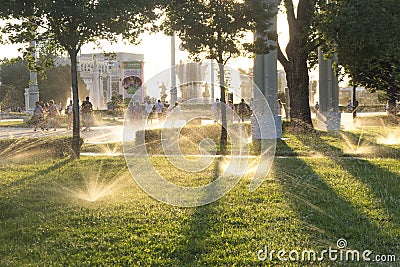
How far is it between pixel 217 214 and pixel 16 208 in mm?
2943

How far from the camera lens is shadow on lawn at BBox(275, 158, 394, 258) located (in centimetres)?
565

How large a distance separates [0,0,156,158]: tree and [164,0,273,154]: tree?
6.89 ft

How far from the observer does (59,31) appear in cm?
1322

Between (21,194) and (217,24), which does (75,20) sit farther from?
(21,194)

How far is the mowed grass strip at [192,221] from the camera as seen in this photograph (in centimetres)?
536

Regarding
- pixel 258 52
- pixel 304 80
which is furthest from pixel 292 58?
pixel 258 52

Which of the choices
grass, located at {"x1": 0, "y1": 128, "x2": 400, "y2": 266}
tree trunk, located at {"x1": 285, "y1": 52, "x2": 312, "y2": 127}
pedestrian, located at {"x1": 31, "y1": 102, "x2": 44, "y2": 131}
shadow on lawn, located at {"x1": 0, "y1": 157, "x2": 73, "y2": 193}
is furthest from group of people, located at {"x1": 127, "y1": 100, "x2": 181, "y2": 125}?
grass, located at {"x1": 0, "y1": 128, "x2": 400, "y2": 266}

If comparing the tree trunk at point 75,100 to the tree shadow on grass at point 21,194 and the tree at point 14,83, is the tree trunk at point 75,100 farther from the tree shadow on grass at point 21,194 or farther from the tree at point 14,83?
the tree at point 14,83

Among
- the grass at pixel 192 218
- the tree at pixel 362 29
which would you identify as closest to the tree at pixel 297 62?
the tree at pixel 362 29

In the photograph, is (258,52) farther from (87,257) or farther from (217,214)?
(87,257)

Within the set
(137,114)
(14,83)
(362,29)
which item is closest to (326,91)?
(137,114)

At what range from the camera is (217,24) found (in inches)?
618

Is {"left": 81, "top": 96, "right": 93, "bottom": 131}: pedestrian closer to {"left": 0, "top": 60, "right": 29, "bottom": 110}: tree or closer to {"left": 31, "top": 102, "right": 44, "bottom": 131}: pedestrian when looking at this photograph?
{"left": 31, "top": 102, "right": 44, "bottom": 131}: pedestrian

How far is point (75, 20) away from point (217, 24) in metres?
4.53
